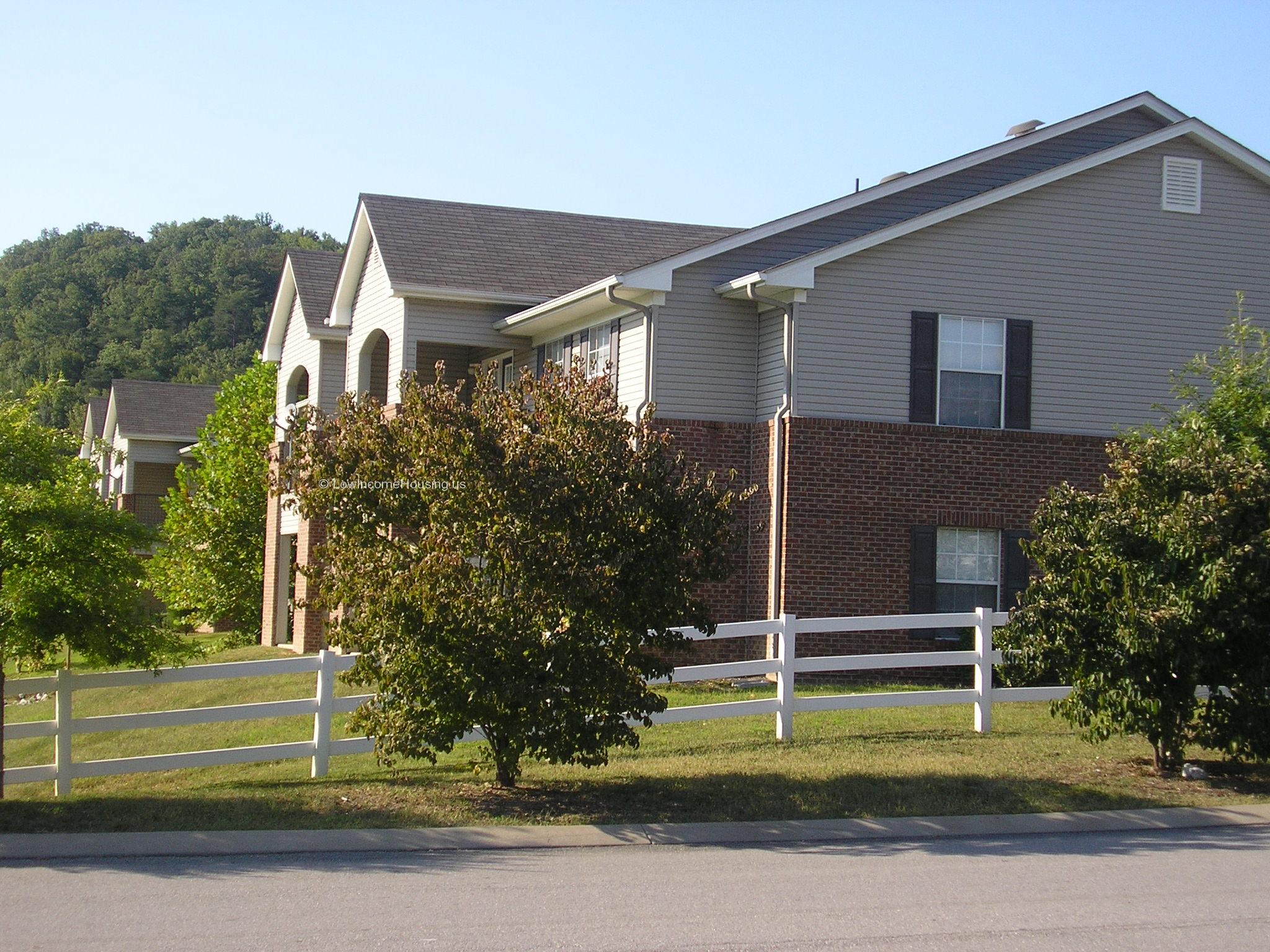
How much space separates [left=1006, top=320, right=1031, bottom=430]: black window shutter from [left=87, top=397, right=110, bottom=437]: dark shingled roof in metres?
42.6

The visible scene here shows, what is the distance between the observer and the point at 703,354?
20.2m

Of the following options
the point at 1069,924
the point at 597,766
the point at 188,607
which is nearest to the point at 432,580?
the point at 597,766

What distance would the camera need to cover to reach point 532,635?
11.1 metres

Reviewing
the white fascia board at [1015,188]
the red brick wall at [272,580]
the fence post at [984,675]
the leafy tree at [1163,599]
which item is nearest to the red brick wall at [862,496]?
the white fascia board at [1015,188]

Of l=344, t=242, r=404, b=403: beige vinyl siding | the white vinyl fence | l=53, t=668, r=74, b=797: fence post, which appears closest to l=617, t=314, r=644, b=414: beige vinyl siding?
l=344, t=242, r=404, b=403: beige vinyl siding

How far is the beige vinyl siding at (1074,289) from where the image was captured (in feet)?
64.2

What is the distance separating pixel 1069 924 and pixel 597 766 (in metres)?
5.64

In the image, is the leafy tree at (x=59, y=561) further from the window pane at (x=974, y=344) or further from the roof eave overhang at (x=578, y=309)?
the window pane at (x=974, y=344)

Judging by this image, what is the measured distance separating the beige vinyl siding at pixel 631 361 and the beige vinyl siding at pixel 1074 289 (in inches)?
95.4

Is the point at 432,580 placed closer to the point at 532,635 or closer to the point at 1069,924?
the point at 532,635

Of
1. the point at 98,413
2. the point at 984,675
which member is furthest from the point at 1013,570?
the point at 98,413

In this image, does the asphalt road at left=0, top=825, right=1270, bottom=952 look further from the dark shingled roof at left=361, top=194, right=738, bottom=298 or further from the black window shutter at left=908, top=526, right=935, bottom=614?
the dark shingled roof at left=361, top=194, right=738, bottom=298

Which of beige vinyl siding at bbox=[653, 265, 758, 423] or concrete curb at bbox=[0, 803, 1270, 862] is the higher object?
beige vinyl siding at bbox=[653, 265, 758, 423]

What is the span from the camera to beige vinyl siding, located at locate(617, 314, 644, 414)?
20250 millimetres
